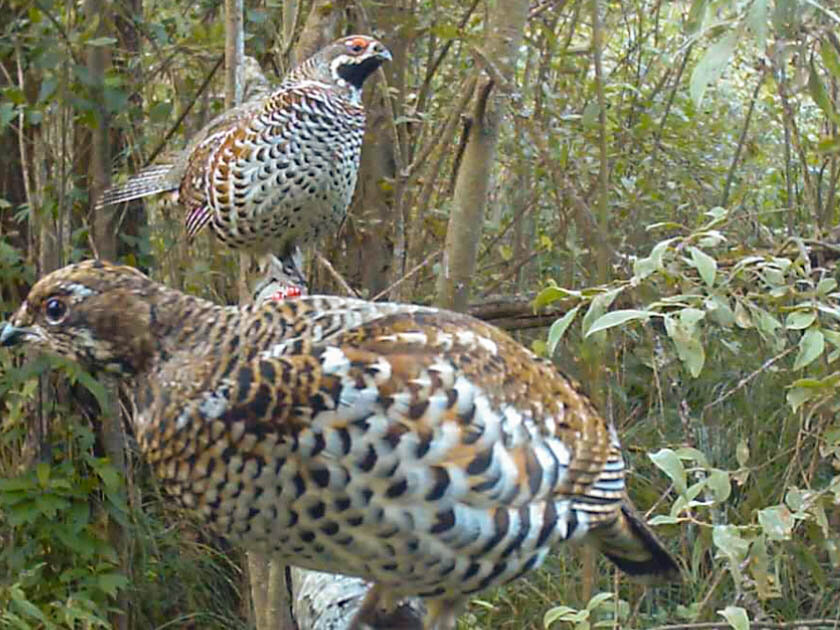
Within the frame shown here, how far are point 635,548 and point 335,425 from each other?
3.23ft

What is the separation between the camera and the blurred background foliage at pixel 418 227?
5055 mm

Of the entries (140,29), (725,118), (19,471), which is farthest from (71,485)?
(725,118)

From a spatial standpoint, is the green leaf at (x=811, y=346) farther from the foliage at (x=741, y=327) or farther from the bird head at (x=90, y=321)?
the bird head at (x=90, y=321)

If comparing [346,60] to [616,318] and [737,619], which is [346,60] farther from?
[737,619]

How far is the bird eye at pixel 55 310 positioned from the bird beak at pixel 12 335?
0.06 metres

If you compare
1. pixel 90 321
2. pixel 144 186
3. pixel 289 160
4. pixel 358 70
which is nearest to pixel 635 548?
pixel 90 321

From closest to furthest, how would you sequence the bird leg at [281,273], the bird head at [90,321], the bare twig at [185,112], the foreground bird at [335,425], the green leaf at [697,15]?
the foreground bird at [335,425], the bird head at [90,321], the green leaf at [697,15], the bird leg at [281,273], the bare twig at [185,112]

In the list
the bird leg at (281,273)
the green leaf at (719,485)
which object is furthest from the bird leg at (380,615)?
the bird leg at (281,273)

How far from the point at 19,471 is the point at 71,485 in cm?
33

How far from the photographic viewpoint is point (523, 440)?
8.48ft

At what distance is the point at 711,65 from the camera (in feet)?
7.73

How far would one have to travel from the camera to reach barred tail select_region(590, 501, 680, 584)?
287cm

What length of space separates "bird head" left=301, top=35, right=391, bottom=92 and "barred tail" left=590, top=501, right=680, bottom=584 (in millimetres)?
2505

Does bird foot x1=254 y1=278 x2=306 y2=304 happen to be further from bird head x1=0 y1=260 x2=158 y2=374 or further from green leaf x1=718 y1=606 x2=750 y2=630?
green leaf x1=718 y1=606 x2=750 y2=630
